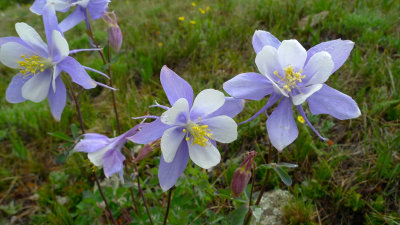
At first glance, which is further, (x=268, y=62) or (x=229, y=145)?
(x=229, y=145)

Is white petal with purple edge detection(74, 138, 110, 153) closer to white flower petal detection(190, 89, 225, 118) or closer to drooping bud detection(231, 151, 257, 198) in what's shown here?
white flower petal detection(190, 89, 225, 118)

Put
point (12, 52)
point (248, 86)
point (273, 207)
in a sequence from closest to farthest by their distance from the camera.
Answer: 1. point (248, 86)
2. point (12, 52)
3. point (273, 207)

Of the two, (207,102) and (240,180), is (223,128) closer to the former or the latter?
(207,102)

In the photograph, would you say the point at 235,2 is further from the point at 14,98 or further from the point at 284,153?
the point at 14,98

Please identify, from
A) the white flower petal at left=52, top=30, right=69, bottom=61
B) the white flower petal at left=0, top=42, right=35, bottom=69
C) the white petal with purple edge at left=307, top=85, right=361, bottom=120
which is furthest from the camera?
the white flower petal at left=0, top=42, right=35, bottom=69

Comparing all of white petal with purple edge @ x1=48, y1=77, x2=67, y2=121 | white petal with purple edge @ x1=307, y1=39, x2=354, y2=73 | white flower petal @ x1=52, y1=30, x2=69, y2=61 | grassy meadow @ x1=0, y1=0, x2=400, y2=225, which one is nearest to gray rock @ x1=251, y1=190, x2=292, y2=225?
grassy meadow @ x1=0, y1=0, x2=400, y2=225

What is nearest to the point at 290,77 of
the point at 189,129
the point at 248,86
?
the point at 248,86

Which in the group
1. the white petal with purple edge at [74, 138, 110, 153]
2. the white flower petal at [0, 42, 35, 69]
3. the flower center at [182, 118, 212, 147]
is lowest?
the white petal with purple edge at [74, 138, 110, 153]
